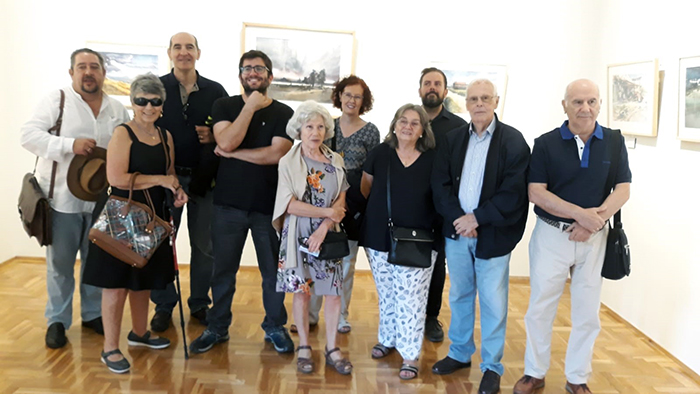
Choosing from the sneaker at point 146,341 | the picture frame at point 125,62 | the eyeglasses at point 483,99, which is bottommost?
the sneaker at point 146,341

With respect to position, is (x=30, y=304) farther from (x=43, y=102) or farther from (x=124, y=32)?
(x=124, y=32)

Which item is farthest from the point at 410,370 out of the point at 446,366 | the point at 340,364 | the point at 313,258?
the point at 313,258

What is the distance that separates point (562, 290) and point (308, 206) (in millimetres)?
1615

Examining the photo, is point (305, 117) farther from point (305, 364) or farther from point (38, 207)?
point (38, 207)

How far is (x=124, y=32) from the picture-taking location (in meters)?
5.38

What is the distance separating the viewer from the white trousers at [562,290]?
309cm

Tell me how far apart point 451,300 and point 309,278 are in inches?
37.8

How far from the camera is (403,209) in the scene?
3.27 m

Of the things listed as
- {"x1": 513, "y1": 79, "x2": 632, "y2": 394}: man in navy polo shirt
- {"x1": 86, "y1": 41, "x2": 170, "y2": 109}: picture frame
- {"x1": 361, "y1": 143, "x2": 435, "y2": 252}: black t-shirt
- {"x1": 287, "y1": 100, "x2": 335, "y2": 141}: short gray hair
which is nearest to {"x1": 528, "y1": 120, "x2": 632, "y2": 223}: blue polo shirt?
{"x1": 513, "y1": 79, "x2": 632, "y2": 394}: man in navy polo shirt

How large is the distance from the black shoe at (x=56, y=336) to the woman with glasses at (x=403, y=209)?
2.22 meters

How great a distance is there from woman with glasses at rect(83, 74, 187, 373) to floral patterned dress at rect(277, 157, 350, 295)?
0.76 metres

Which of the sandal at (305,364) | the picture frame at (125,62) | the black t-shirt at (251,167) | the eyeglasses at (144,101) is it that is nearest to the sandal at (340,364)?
the sandal at (305,364)

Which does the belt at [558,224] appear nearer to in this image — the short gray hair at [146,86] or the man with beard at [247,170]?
the man with beard at [247,170]


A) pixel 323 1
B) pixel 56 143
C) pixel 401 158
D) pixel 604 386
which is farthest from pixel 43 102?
pixel 604 386
